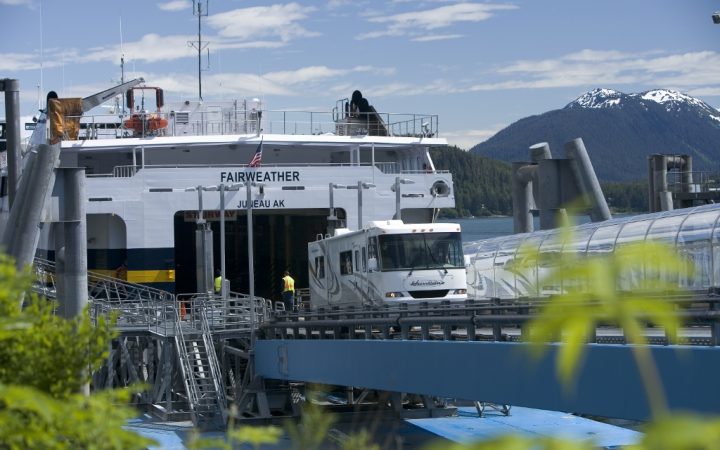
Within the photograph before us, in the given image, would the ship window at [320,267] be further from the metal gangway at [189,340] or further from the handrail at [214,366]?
the handrail at [214,366]

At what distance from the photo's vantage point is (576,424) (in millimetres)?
25672

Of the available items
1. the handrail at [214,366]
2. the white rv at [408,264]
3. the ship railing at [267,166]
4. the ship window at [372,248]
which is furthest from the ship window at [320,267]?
the ship railing at [267,166]

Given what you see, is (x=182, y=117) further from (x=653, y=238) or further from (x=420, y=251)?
(x=653, y=238)

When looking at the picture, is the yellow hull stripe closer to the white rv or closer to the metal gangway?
the metal gangway

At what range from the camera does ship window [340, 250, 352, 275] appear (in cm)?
2906

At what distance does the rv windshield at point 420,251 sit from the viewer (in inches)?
1075

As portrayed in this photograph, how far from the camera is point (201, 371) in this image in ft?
89.6

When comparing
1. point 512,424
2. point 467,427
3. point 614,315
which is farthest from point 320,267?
point 614,315

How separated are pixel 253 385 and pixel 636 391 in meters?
14.7

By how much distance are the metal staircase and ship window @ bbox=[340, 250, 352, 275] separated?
3.41m

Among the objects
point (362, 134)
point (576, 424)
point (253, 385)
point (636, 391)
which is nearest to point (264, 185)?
point (362, 134)

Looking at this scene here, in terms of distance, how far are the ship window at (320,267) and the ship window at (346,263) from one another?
5.29 ft

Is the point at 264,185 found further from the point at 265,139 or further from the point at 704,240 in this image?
the point at 704,240

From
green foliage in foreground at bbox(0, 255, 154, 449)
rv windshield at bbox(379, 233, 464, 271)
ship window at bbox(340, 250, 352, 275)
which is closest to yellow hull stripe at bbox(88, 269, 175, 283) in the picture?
ship window at bbox(340, 250, 352, 275)
